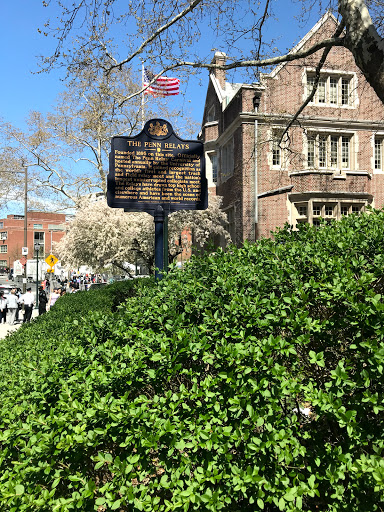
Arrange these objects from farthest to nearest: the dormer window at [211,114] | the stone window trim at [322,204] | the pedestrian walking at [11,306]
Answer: the dormer window at [211,114]
the stone window trim at [322,204]
the pedestrian walking at [11,306]

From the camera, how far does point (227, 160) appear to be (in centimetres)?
2683

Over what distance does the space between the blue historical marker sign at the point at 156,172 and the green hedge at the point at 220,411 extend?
17.2 feet

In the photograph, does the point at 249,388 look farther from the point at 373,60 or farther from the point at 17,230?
the point at 17,230

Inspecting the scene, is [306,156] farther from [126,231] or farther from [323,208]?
[126,231]

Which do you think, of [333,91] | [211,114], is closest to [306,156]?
[333,91]

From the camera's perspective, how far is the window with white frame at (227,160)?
25398 millimetres

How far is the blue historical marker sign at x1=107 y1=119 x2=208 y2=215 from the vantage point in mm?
7824

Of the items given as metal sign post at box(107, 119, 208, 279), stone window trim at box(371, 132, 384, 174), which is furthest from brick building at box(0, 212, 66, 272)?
metal sign post at box(107, 119, 208, 279)

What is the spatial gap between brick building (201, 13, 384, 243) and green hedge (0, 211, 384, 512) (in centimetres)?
1931

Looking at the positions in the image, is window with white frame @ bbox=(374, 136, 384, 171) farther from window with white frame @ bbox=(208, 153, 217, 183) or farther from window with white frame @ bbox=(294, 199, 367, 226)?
window with white frame @ bbox=(208, 153, 217, 183)

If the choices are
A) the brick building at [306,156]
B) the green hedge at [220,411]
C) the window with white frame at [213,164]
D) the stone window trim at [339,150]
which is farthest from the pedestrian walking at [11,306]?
the green hedge at [220,411]

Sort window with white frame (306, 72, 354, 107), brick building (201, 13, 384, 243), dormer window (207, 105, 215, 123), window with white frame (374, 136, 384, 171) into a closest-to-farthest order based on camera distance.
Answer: brick building (201, 13, 384, 243) < window with white frame (306, 72, 354, 107) < window with white frame (374, 136, 384, 171) < dormer window (207, 105, 215, 123)

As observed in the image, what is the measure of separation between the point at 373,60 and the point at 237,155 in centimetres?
1963

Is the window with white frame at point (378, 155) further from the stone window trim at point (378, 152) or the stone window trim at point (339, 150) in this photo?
the stone window trim at point (339, 150)
